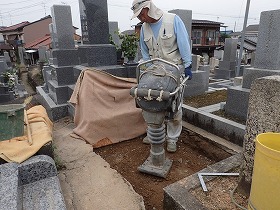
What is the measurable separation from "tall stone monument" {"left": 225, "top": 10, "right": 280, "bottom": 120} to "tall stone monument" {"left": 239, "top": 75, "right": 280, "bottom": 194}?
226 cm

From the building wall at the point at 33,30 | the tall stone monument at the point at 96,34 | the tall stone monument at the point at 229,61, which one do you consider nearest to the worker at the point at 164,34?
the tall stone monument at the point at 96,34

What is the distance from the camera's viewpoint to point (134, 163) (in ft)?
10.5

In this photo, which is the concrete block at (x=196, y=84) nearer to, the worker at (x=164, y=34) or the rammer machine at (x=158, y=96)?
the worker at (x=164, y=34)

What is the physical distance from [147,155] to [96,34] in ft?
11.1

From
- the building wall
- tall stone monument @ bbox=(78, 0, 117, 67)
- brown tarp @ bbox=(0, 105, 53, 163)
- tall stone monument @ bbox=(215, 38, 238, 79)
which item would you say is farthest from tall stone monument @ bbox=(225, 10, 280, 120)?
the building wall

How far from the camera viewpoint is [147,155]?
11.2 feet

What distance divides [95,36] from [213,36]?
31148 mm

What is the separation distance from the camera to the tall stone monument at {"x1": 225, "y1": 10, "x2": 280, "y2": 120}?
12.9 ft

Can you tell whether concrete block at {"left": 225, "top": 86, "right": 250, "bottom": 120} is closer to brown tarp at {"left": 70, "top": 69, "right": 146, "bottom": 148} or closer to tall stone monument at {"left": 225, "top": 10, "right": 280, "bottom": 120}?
tall stone monument at {"left": 225, "top": 10, "right": 280, "bottom": 120}

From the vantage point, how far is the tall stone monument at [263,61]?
3.95 metres

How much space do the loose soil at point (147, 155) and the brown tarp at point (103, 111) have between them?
203mm

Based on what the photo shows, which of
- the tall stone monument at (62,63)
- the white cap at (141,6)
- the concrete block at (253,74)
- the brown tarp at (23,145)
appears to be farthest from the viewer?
the tall stone monument at (62,63)

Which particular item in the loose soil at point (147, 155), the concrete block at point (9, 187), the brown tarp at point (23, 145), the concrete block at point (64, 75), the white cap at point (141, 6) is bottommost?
the loose soil at point (147, 155)

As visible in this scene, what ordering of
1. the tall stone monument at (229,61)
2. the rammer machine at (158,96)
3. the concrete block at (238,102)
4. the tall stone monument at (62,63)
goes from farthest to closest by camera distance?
the tall stone monument at (229,61)
the tall stone monument at (62,63)
the concrete block at (238,102)
the rammer machine at (158,96)
